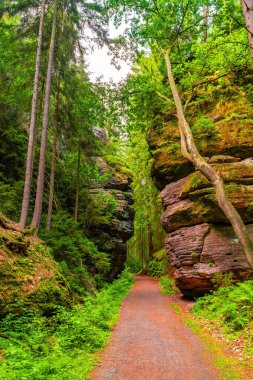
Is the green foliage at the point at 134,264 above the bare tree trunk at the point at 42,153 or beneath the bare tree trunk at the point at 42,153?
beneath

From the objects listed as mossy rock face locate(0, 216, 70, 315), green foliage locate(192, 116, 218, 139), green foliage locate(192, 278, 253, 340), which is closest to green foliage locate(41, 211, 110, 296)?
mossy rock face locate(0, 216, 70, 315)

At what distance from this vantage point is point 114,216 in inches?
854

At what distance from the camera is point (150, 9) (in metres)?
12.3

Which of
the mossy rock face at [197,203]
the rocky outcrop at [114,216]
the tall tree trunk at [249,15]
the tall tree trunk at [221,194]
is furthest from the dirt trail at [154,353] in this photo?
the rocky outcrop at [114,216]

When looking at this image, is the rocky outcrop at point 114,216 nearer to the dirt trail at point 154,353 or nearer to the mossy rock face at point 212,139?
the mossy rock face at point 212,139

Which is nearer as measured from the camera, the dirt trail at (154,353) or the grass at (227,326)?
the dirt trail at (154,353)

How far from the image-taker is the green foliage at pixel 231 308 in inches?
294

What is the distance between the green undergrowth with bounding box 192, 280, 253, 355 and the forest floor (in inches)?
25.4

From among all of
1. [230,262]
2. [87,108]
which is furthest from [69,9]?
[230,262]

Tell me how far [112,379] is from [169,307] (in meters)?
7.70

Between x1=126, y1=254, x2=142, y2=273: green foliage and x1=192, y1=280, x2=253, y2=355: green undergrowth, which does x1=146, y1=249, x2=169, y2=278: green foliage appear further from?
x1=192, y1=280, x2=253, y2=355: green undergrowth

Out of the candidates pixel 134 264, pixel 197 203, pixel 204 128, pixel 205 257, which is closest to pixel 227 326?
pixel 205 257

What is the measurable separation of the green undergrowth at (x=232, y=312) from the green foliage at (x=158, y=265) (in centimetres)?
1690

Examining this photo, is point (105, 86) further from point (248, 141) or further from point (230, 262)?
point (230, 262)
